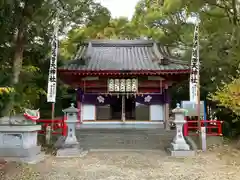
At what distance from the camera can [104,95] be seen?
16.1 meters

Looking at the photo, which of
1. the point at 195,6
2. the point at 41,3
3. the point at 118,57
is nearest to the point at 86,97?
the point at 118,57

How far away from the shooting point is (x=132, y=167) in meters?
8.75

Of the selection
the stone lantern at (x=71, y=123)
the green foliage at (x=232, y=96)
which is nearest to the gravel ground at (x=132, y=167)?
the stone lantern at (x=71, y=123)

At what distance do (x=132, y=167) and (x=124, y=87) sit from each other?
7244mm

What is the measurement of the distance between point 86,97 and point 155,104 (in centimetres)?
365

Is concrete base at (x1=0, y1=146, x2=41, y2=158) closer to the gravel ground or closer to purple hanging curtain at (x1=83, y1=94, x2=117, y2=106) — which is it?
the gravel ground

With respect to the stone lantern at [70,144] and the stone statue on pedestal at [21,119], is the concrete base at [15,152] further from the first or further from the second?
the stone lantern at [70,144]

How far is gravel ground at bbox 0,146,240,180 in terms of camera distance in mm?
7641

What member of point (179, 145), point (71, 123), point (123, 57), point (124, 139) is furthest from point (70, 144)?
point (123, 57)

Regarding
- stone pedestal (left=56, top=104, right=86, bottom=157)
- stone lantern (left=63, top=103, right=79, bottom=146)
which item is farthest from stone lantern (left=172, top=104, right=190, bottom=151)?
stone lantern (left=63, top=103, right=79, bottom=146)

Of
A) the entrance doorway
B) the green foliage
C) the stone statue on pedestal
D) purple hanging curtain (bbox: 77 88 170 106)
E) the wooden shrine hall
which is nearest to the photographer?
the stone statue on pedestal

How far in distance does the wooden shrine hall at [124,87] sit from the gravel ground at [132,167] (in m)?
4.83

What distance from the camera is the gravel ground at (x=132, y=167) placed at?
764cm

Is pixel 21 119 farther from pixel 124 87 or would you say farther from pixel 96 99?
pixel 124 87
